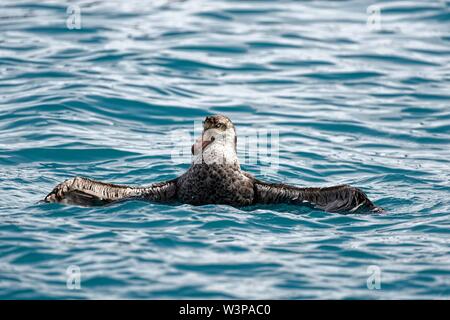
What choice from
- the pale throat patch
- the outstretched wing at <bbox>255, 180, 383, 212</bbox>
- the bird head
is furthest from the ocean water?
the bird head

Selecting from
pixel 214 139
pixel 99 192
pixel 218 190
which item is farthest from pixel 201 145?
pixel 99 192

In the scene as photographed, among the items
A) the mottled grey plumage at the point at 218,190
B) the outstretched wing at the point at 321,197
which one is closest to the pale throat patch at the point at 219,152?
the mottled grey plumage at the point at 218,190

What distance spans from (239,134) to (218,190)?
186 inches

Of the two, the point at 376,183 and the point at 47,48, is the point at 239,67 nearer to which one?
the point at 47,48

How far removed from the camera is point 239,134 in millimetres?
15539

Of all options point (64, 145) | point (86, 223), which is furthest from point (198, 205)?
point (64, 145)

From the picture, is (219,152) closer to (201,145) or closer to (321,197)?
(201,145)

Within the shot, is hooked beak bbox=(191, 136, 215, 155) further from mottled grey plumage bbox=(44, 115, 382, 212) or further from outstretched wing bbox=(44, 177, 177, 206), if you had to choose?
outstretched wing bbox=(44, 177, 177, 206)

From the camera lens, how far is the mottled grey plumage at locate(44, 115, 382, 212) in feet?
35.6

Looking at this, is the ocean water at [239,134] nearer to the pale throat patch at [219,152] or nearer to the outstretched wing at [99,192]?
the outstretched wing at [99,192]

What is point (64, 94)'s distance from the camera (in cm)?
1675
